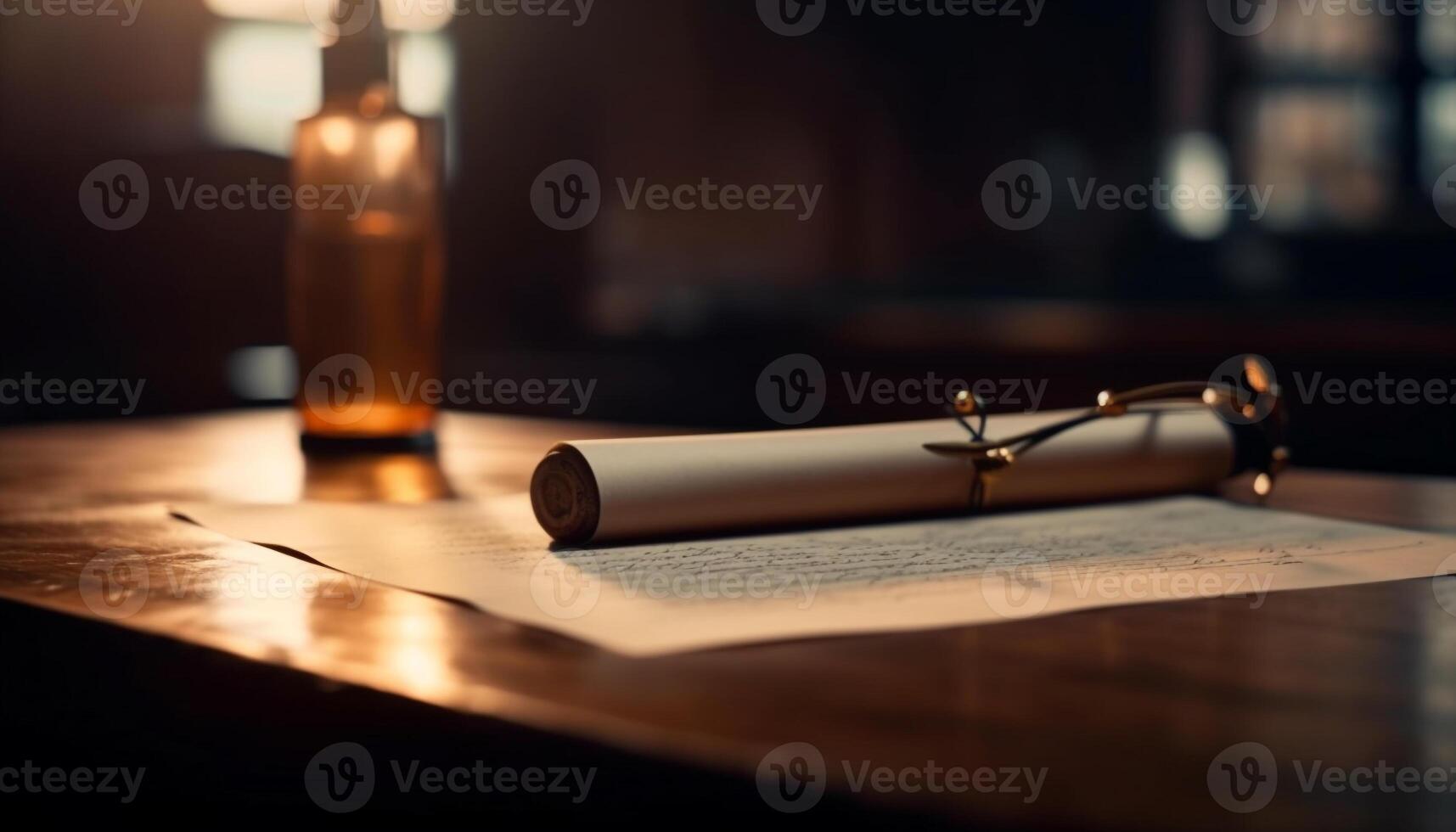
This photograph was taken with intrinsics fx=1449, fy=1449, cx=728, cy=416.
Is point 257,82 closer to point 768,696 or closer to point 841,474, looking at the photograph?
point 841,474

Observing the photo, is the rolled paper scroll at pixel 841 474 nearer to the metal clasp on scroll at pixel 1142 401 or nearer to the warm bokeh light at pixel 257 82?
the metal clasp on scroll at pixel 1142 401

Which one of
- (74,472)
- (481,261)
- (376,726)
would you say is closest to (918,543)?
(376,726)

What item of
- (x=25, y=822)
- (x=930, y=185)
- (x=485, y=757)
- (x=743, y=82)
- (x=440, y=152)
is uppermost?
(x=743, y=82)

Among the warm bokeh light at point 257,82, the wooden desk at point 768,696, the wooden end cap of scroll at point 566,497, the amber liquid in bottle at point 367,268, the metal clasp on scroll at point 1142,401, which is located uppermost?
the warm bokeh light at point 257,82

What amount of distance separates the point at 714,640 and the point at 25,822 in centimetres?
37

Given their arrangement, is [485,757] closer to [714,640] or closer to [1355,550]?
[714,640]

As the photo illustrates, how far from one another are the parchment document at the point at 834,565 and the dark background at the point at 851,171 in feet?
8.25

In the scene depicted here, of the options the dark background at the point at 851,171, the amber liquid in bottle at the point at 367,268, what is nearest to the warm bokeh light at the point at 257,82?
the dark background at the point at 851,171

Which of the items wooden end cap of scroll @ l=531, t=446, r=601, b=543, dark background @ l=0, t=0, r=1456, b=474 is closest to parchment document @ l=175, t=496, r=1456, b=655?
wooden end cap of scroll @ l=531, t=446, r=601, b=543

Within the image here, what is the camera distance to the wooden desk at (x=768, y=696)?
32 centimetres

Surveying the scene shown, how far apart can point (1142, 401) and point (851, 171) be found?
340cm

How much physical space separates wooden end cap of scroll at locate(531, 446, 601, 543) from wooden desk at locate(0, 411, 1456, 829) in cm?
11

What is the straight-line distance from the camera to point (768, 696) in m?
0.38

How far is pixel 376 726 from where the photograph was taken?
387 mm
